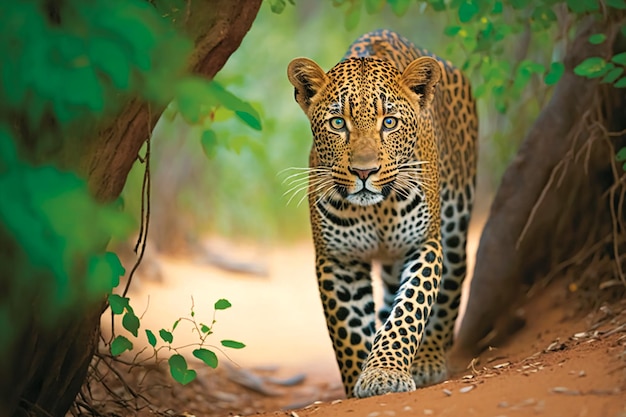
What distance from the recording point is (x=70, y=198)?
3.14 meters

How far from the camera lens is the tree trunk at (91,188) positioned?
4.52m

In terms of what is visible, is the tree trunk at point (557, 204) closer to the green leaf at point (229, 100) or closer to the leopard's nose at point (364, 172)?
the leopard's nose at point (364, 172)

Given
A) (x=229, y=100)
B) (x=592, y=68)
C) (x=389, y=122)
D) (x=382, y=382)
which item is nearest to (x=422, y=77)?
(x=389, y=122)

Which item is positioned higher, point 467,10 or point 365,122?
point 467,10

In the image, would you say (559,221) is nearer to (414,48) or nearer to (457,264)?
(457,264)

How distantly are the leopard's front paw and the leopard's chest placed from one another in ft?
3.56

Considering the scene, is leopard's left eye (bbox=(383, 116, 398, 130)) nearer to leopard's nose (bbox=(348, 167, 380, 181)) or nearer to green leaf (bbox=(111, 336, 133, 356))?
leopard's nose (bbox=(348, 167, 380, 181))

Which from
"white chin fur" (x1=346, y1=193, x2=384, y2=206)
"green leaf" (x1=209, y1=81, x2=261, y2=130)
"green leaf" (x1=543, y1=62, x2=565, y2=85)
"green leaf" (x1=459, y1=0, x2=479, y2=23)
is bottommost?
"green leaf" (x1=209, y1=81, x2=261, y2=130)

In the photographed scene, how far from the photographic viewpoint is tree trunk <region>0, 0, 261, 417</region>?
4.52 metres

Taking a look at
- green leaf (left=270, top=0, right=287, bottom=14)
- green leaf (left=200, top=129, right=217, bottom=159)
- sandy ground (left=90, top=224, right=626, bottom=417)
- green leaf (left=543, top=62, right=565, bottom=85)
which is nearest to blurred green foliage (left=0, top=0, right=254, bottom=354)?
sandy ground (left=90, top=224, right=626, bottom=417)

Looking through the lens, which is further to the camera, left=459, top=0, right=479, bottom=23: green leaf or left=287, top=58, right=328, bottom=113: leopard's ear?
left=459, top=0, right=479, bottom=23: green leaf

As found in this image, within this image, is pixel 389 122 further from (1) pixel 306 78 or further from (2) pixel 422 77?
(1) pixel 306 78

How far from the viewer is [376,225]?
241 inches

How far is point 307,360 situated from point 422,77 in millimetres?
4446
